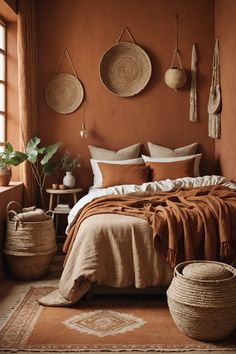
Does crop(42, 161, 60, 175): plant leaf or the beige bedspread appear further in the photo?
crop(42, 161, 60, 175): plant leaf

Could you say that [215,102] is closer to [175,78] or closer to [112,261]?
[175,78]

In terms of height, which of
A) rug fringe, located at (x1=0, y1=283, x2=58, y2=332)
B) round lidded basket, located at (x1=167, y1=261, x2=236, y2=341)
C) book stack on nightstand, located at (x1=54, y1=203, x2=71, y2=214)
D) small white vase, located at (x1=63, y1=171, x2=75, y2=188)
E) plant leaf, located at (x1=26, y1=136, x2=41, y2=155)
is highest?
plant leaf, located at (x1=26, y1=136, x2=41, y2=155)

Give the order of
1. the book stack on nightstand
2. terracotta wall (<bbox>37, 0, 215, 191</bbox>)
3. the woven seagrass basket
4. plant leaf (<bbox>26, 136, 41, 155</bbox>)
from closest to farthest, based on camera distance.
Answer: the woven seagrass basket, plant leaf (<bbox>26, 136, 41, 155</bbox>), the book stack on nightstand, terracotta wall (<bbox>37, 0, 215, 191</bbox>)

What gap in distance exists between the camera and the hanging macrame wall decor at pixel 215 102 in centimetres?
538

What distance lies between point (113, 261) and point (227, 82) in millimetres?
2725

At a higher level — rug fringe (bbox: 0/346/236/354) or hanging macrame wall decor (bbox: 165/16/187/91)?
hanging macrame wall decor (bbox: 165/16/187/91)

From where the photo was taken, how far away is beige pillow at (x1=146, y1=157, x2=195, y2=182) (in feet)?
17.2

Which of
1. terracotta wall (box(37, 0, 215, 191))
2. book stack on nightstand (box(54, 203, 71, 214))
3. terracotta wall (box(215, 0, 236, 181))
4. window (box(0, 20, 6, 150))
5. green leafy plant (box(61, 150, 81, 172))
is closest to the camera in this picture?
terracotta wall (box(215, 0, 236, 181))

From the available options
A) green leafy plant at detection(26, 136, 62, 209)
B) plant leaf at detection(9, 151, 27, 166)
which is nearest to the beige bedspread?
plant leaf at detection(9, 151, 27, 166)

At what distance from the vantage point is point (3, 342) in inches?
109

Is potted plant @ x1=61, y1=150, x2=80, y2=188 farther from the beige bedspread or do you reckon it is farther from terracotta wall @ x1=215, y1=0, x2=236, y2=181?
the beige bedspread

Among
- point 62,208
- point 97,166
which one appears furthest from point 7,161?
point 97,166

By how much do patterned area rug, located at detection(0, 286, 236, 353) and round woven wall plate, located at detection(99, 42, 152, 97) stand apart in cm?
292

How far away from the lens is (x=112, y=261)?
11.1ft
